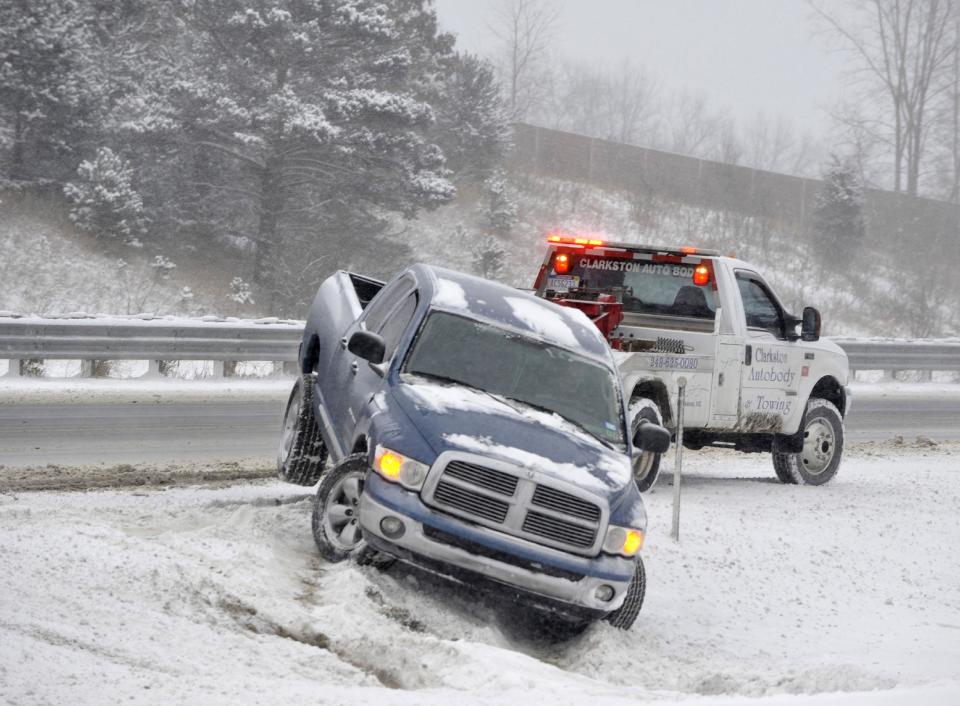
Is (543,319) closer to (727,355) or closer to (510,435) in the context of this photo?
(510,435)

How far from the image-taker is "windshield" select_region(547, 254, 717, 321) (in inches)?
471

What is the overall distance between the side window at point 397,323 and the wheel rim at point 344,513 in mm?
1005

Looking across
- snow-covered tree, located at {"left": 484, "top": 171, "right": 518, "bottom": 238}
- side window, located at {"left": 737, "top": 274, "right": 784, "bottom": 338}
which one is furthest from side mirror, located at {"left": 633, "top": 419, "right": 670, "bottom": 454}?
snow-covered tree, located at {"left": 484, "top": 171, "right": 518, "bottom": 238}

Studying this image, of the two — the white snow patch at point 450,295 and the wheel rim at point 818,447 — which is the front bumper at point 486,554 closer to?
the white snow patch at point 450,295

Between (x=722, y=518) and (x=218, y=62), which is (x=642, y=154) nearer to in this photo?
(x=218, y=62)

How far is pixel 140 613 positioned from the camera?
5.83 m

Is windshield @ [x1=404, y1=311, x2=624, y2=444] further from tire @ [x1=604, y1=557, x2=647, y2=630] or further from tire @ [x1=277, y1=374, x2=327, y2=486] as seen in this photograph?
tire @ [x1=277, y1=374, x2=327, y2=486]

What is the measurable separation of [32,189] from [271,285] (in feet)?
21.5

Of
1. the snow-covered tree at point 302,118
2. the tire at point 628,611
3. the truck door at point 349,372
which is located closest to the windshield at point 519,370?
the truck door at point 349,372

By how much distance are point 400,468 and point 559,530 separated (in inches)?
36.2

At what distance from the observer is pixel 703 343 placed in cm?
1174

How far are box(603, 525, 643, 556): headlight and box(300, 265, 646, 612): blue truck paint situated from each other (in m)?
0.04

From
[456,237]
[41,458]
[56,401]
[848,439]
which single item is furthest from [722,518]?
[456,237]

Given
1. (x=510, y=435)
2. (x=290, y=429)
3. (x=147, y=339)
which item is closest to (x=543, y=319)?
(x=510, y=435)
